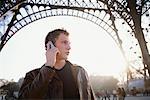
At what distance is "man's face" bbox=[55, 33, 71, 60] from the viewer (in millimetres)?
2844

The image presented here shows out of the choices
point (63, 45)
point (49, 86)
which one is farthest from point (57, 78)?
point (63, 45)

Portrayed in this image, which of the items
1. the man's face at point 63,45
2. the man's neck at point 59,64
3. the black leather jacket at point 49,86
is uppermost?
the man's face at point 63,45

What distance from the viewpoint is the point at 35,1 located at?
2588 centimetres

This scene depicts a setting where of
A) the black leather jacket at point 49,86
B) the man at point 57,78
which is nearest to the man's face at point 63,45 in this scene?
the man at point 57,78

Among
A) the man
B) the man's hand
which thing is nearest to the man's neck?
the man

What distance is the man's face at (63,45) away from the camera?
2.84 meters

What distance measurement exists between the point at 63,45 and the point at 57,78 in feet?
0.84

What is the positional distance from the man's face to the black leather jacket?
147 mm

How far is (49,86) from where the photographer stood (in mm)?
2770

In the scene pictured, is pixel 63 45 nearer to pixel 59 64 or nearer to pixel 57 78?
pixel 59 64

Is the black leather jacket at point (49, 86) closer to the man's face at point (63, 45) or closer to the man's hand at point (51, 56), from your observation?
the man's hand at point (51, 56)

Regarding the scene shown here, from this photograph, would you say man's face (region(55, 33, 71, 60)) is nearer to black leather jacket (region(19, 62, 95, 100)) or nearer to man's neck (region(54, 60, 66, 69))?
man's neck (region(54, 60, 66, 69))

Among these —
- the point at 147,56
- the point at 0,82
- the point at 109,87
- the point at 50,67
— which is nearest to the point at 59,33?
the point at 50,67

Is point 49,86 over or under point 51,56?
under
